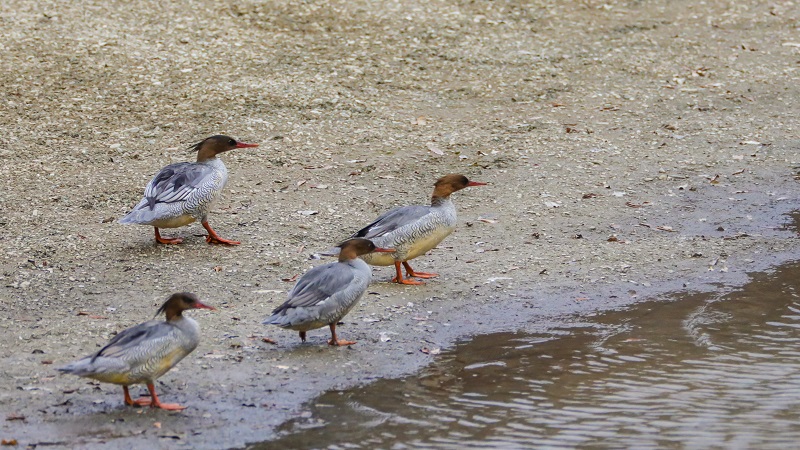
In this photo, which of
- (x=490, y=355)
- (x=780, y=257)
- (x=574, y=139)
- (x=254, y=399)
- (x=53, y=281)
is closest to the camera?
(x=254, y=399)

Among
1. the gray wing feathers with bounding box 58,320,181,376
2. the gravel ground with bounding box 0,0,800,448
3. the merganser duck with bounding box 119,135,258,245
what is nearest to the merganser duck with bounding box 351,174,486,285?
the gravel ground with bounding box 0,0,800,448

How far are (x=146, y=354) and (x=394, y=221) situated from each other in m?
3.18

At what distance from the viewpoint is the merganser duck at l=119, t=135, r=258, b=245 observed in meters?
9.55

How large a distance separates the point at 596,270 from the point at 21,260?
5516mm

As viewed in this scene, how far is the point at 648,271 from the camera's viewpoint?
375 inches

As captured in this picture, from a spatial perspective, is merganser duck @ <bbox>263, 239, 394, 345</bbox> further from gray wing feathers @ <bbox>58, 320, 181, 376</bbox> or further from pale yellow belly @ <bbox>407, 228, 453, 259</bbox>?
pale yellow belly @ <bbox>407, 228, 453, 259</bbox>

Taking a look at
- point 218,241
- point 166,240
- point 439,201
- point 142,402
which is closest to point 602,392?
point 439,201

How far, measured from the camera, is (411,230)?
895 centimetres

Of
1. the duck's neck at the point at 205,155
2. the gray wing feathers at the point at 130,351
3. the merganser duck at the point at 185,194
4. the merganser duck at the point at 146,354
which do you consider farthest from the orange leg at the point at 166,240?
the gray wing feathers at the point at 130,351

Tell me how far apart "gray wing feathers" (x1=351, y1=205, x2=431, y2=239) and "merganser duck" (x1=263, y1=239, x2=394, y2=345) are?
108 centimetres

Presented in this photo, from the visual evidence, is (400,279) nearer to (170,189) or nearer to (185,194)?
(185,194)

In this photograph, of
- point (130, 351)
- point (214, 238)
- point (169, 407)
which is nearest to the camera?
point (130, 351)

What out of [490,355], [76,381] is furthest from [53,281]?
[490,355]

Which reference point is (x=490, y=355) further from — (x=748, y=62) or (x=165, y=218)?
(x=748, y=62)
